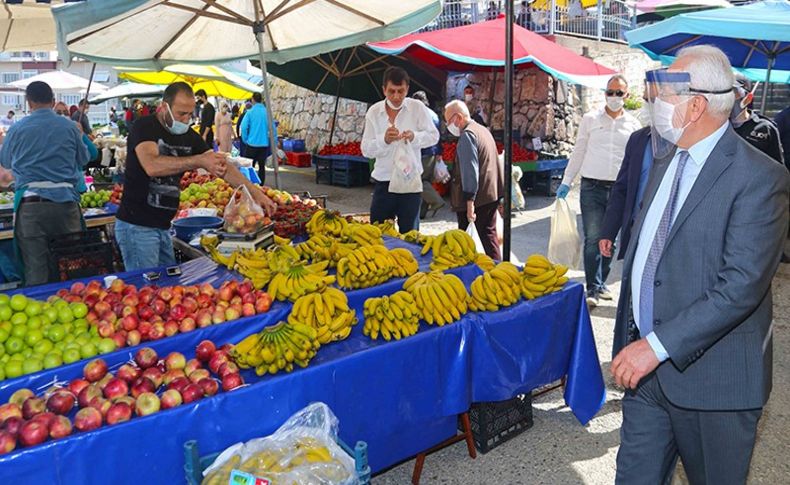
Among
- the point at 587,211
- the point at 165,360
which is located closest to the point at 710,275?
the point at 165,360

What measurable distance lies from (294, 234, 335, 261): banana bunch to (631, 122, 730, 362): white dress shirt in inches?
89.8

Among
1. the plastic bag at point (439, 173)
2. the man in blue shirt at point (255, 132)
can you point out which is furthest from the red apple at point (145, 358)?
the man in blue shirt at point (255, 132)

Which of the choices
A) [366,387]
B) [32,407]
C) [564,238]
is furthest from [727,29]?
[32,407]

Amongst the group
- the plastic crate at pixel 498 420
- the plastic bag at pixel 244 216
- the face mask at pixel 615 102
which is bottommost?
the plastic crate at pixel 498 420

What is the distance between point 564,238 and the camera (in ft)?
20.8

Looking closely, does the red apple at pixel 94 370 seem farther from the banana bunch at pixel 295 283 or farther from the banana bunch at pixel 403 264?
the banana bunch at pixel 403 264

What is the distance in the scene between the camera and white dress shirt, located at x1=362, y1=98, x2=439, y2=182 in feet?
18.9

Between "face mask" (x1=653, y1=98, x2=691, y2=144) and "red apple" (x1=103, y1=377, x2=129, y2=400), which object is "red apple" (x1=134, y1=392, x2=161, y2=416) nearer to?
"red apple" (x1=103, y1=377, x2=129, y2=400)

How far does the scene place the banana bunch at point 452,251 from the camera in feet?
13.4

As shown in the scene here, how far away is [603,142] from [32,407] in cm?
500

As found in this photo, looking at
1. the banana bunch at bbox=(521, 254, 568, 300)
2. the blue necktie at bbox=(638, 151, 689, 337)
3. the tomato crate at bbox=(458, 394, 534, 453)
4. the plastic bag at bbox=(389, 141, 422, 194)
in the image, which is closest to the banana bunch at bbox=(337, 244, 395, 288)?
the banana bunch at bbox=(521, 254, 568, 300)

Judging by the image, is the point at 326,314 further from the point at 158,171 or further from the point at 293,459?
the point at 158,171

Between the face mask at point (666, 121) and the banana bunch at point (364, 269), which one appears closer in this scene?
the face mask at point (666, 121)

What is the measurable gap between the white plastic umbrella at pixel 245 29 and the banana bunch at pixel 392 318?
3.63m
